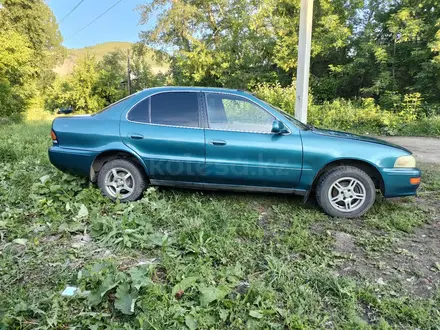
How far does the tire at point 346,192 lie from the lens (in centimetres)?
360

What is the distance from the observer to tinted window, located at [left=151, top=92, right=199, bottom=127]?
3.83 metres

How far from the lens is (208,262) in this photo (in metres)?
2.62

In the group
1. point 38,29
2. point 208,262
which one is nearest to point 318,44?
point 208,262

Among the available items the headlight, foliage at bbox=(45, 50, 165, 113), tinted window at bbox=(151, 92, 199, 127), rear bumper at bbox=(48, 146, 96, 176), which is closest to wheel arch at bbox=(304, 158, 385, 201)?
the headlight

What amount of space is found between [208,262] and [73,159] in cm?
238

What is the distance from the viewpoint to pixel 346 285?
2.37 m

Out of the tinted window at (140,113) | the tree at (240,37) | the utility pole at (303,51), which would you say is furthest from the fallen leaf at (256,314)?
the tree at (240,37)

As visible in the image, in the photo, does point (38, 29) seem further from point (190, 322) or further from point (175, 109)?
point (190, 322)

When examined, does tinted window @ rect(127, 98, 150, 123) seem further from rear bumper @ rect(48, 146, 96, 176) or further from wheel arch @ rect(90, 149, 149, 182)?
rear bumper @ rect(48, 146, 96, 176)

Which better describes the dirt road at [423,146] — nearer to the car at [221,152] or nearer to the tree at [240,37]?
the car at [221,152]

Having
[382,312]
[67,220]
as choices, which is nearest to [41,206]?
[67,220]

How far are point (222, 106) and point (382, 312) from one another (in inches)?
106

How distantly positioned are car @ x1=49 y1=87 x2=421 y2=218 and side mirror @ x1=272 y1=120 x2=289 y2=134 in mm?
12

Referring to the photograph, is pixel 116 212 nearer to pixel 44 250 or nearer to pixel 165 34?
pixel 44 250
